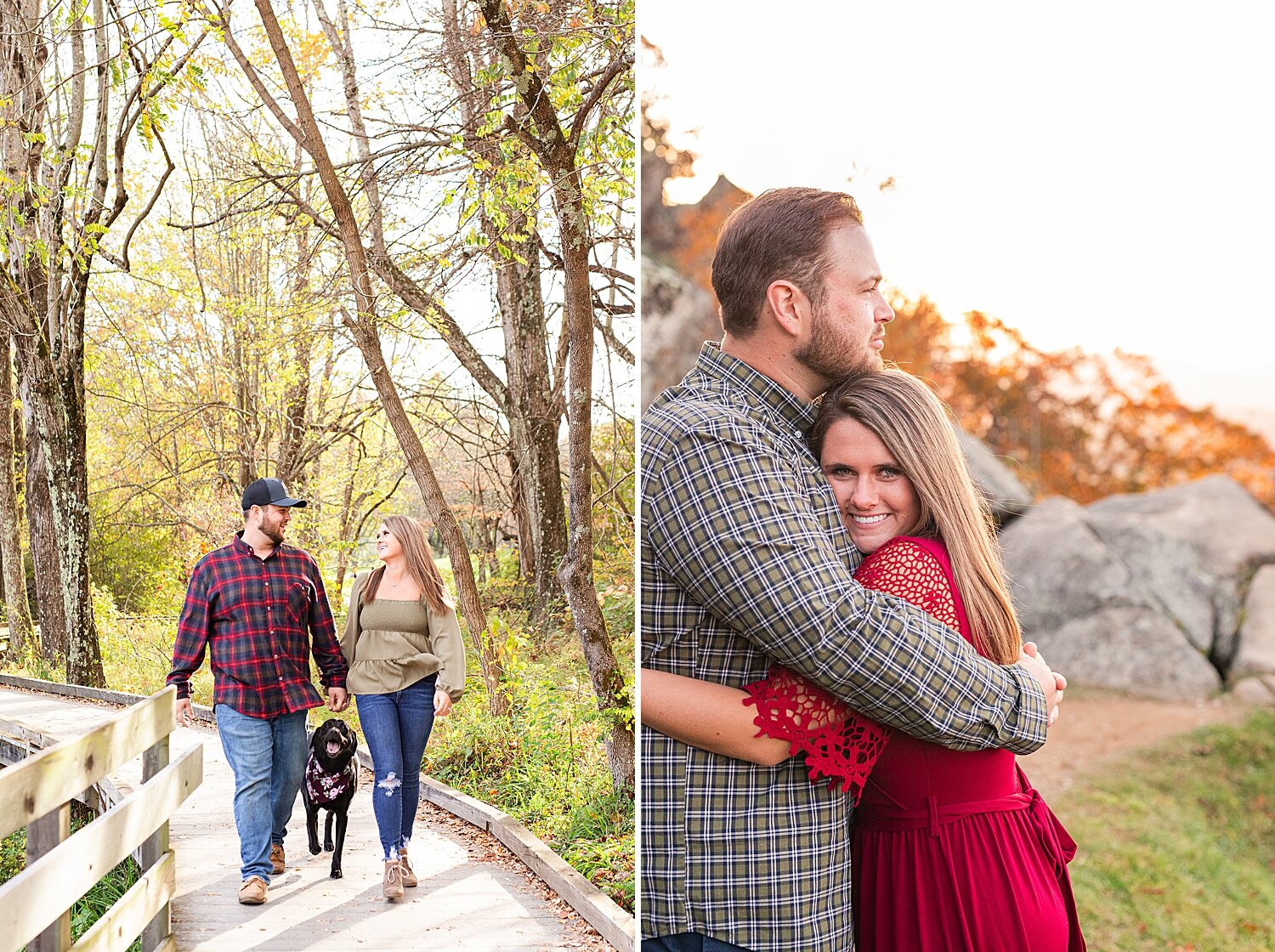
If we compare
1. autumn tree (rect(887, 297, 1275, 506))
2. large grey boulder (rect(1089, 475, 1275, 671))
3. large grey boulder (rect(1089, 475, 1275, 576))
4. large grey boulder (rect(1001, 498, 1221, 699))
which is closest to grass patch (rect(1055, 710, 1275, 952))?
large grey boulder (rect(1001, 498, 1221, 699))

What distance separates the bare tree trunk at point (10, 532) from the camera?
302 centimetres

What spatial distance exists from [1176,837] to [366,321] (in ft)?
19.3

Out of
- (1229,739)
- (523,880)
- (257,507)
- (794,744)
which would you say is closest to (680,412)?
(794,744)

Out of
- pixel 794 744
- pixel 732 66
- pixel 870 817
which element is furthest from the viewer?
pixel 732 66

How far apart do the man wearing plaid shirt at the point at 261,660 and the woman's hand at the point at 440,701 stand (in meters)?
0.22

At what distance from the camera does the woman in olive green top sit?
2.42 metres

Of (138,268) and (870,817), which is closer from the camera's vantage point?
(870,817)

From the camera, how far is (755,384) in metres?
1.16

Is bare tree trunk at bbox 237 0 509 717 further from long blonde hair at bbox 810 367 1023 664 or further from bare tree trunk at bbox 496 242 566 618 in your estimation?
long blonde hair at bbox 810 367 1023 664

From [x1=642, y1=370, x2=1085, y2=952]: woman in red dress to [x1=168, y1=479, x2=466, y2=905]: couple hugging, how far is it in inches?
56.3

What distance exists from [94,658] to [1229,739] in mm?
6159

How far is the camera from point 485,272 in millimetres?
2809

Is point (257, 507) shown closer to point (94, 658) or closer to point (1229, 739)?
point (94, 658)

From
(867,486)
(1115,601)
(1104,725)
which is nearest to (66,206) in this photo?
(867,486)
